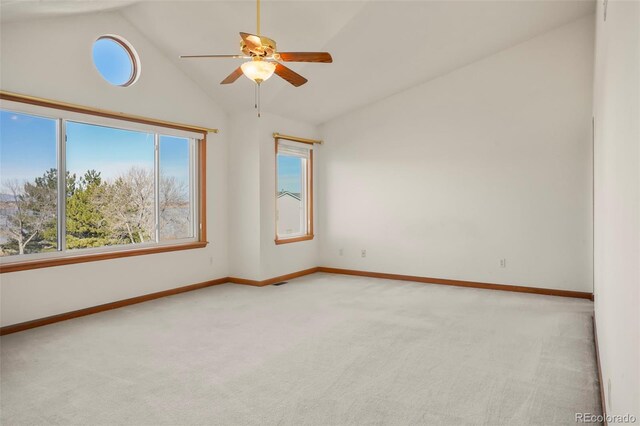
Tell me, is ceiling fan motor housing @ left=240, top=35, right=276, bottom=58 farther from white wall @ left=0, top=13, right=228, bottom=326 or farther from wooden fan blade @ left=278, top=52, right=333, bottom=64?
white wall @ left=0, top=13, right=228, bottom=326

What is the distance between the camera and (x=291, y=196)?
7004 mm

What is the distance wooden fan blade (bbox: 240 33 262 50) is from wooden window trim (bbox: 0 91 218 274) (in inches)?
92.9

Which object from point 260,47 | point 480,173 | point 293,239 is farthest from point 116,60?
point 480,173

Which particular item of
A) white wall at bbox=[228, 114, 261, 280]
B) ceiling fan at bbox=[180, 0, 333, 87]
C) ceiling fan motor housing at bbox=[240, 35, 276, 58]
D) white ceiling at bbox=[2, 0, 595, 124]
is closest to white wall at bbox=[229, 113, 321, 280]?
white wall at bbox=[228, 114, 261, 280]

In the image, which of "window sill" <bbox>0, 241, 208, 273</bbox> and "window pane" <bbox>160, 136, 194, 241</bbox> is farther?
"window pane" <bbox>160, 136, 194, 241</bbox>

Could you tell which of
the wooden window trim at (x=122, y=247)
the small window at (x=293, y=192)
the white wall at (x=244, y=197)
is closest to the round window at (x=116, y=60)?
the wooden window trim at (x=122, y=247)

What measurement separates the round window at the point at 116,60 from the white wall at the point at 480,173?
10.7ft

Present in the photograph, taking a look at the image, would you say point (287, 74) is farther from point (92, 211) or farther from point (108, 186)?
point (92, 211)

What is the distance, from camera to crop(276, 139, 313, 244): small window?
667 cm

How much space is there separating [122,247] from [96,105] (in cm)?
163

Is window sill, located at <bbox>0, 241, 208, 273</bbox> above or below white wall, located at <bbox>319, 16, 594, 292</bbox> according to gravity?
below

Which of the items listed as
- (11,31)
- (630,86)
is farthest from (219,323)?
(630,86)

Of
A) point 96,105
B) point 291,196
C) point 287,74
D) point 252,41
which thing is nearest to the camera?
point 252,41

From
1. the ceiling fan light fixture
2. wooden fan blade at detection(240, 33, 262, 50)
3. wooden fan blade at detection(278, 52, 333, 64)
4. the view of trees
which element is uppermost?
wooden fan blade at detection(240, 33, 262, 50)
